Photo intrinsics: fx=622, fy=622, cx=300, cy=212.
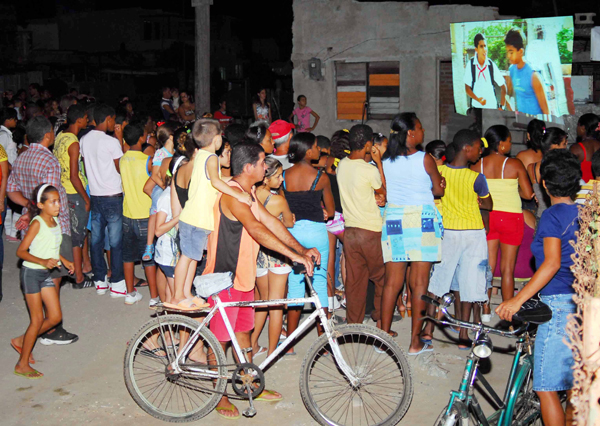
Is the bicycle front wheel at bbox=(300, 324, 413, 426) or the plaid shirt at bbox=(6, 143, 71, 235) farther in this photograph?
the plaid shirt at bbox=(6, 143, 71, 235)

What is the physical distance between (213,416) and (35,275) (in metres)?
2.08

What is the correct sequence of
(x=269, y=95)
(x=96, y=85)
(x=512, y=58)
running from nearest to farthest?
(x=512, y=58) < (x=269, y=95) < (x=96, y=85)

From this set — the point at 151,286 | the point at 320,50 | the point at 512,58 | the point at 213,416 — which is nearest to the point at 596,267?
the point at 213,416

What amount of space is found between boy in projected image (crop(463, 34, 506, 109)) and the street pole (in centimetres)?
472

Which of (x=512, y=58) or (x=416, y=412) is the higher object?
(x=512, y=58)

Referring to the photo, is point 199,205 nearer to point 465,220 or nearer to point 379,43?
point 465,220

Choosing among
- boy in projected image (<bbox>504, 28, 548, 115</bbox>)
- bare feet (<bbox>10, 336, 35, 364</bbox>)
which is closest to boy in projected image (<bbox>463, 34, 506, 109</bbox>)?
boy in projected image (<bbox>504, 28, 548, 115</bbox>)

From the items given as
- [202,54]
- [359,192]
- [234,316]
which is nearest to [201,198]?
[234,316]

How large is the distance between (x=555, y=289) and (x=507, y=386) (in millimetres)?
686

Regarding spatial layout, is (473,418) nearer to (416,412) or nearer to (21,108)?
(416,412)

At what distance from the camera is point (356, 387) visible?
4500 millimetres

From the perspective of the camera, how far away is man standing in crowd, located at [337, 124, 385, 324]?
19.1 feet

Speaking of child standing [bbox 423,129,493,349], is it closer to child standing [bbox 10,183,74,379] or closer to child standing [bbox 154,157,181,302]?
child standing [bbox 154,157,181,302]

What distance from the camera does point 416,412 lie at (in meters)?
4.97
